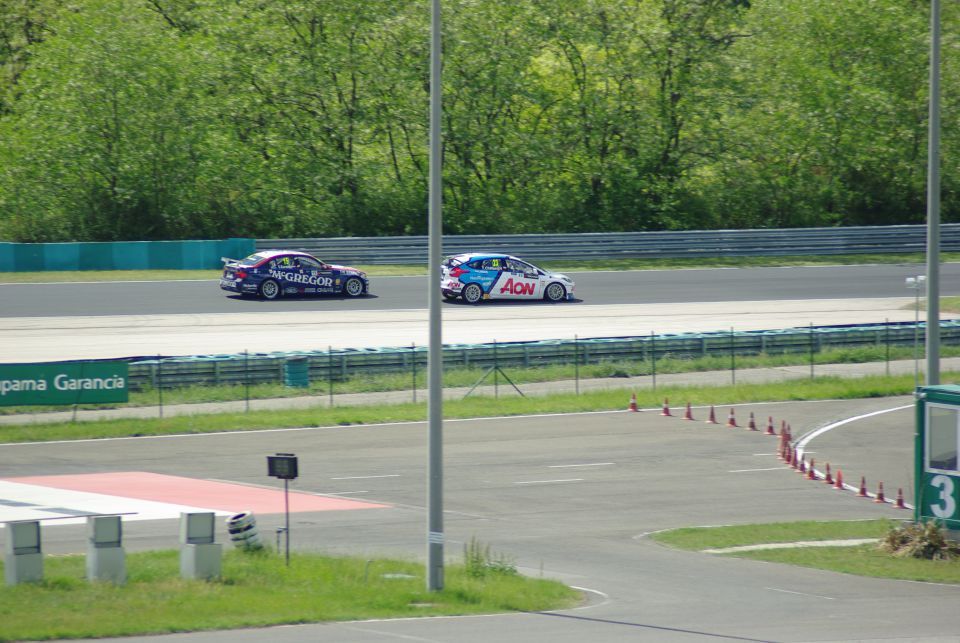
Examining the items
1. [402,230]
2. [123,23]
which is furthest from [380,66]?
[123,23]

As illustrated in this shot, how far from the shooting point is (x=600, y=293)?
42.2 meters

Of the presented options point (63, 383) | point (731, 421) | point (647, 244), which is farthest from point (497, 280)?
point (63, 383)

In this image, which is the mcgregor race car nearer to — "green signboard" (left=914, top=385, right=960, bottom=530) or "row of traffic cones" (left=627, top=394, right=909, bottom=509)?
"row of traffic cones" (left=627, top=394, right=909, bottom=509)

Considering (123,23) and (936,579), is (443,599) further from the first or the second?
(123,23)

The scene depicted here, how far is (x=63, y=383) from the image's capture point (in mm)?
26766

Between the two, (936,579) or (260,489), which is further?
(260,489)

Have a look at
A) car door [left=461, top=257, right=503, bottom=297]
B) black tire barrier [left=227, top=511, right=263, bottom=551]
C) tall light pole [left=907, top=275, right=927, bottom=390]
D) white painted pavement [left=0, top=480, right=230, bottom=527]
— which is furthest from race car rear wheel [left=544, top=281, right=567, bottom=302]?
black tire barrier [left=227, top=511, right=263, bottom=551]

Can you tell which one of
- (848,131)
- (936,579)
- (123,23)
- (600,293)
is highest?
(123,23)

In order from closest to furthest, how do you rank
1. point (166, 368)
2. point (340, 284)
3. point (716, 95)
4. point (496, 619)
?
point (496, 619)
point (166, 368)
point (340, 284)
point (716, 95)

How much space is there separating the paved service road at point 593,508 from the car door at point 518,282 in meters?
13.0

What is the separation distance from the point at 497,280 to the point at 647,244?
11.9 meters

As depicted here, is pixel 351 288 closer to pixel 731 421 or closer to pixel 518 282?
pixel 518 282

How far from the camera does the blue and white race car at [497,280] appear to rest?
131 feet

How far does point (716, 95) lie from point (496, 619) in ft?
154
